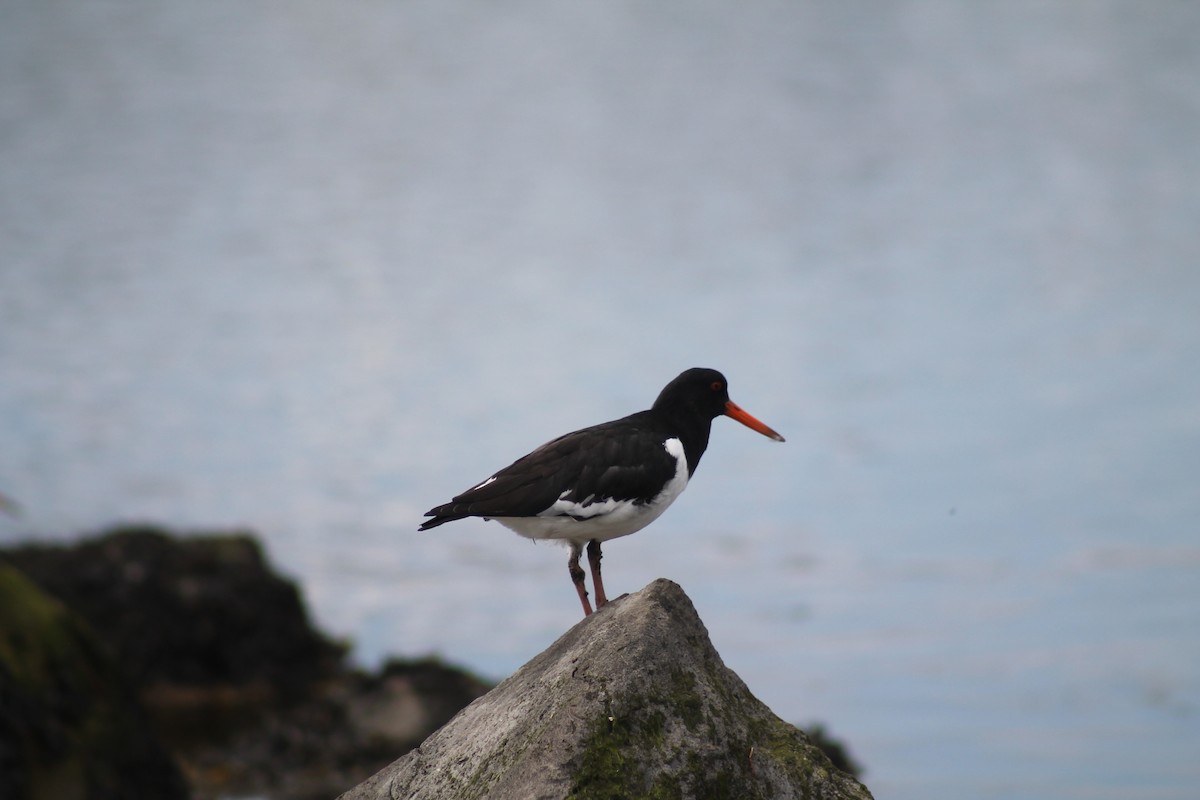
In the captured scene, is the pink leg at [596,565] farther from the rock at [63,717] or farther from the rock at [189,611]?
the rock at [189,611]

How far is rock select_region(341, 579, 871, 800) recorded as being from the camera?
183 inches

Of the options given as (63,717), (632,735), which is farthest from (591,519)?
(63,717)

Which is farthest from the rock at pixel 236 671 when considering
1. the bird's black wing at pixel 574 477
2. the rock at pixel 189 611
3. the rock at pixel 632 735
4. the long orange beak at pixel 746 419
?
the rock at pixel 632 735

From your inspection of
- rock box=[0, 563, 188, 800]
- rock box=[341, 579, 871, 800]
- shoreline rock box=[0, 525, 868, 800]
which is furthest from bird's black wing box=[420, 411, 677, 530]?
shoreline rock box=[0, 525, 868, 800]

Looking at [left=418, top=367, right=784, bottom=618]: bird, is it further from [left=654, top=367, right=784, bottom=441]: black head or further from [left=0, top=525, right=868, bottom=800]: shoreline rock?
[left=0, top=525, right=868, bottom=800]: shoreline rock

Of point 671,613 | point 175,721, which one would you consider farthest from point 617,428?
point 175,721

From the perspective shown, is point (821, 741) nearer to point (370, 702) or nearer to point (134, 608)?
point (370, 702)

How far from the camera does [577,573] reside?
7.06 meters

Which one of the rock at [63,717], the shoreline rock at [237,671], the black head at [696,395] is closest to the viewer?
the black head at [696,395]

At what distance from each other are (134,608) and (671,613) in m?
9.97

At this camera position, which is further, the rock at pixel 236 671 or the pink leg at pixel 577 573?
the rock at pixel 236 671

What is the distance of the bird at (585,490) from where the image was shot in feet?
22.7

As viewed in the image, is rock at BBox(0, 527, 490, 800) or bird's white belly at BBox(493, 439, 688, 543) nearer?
bird's white belly at BBox(493, 439, 688, 543)

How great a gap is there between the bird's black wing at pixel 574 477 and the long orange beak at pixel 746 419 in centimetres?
111
